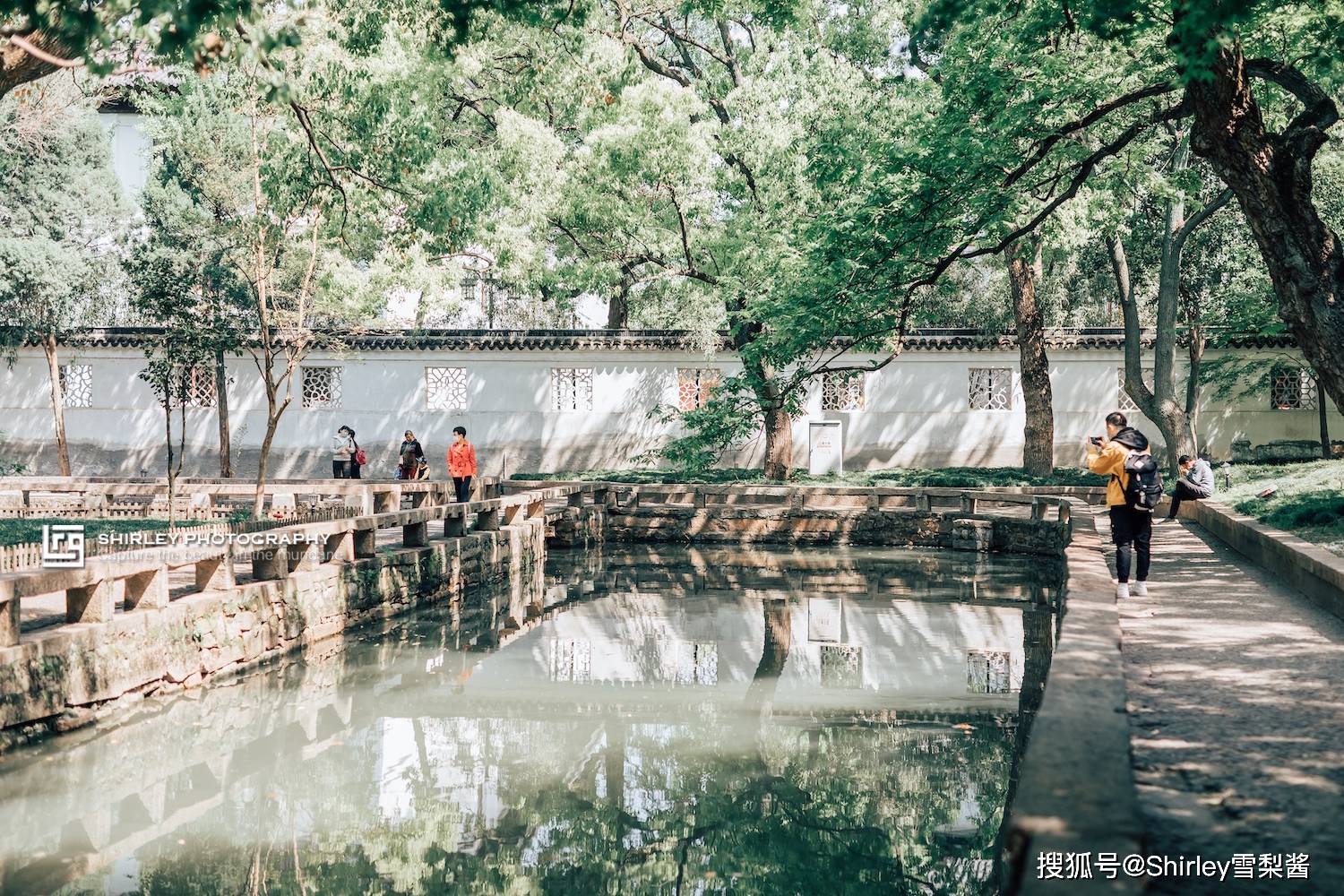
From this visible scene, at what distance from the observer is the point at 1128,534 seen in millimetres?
8906

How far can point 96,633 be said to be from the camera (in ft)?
Answer: 26.0

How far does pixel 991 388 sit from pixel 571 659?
1996cm

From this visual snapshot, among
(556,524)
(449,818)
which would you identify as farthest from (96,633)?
(556,524)

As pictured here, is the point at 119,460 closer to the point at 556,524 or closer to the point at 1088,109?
the point at 556,524

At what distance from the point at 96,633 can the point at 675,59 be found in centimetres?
2003

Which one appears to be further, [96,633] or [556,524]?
[556,524]

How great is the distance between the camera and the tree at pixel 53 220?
24.8 m

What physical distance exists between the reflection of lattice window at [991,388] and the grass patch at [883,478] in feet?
8.74

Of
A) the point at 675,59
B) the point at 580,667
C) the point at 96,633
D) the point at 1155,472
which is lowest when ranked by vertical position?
the point at 580,667

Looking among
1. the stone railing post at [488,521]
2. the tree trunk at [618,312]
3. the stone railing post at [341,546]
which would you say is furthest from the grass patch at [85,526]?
the tree trunk at [618,312]

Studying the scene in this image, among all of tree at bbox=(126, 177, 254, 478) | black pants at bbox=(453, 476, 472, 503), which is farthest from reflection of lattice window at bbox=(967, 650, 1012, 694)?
tree at bbox=(126, 177, 254, 478)

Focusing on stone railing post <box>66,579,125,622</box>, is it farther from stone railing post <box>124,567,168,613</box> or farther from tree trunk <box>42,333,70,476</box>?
tree trunk <box>42,333,70,476</box>

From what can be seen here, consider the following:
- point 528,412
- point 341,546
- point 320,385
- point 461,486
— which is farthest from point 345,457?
point 341,546

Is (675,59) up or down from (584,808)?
up
